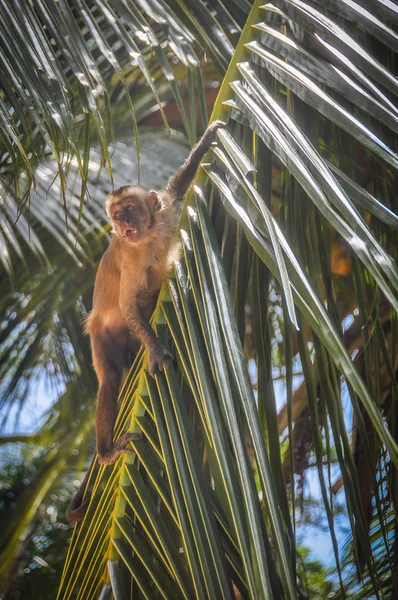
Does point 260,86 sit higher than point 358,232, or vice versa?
point 260,86

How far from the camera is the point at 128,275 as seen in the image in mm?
2379

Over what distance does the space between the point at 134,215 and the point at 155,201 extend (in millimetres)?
88

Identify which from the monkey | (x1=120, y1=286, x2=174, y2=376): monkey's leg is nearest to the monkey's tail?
the monkey

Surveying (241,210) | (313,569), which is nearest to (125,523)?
(241,210)

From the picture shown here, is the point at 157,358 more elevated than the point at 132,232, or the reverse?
the point at 132,232

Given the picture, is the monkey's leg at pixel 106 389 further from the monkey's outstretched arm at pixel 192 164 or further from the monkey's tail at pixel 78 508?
the monkey's outstretched arm at pixel 192 164

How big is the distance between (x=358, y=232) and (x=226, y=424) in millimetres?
397

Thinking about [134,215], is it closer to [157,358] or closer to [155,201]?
[155,201]

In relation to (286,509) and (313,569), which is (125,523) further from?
(313,569)

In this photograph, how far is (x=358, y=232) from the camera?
3.30ft

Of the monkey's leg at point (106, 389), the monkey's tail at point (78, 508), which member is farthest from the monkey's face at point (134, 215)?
the monkey's tail at point (78, 508)

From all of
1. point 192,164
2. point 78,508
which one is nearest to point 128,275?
point 192,164

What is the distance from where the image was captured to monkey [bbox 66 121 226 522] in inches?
87.8

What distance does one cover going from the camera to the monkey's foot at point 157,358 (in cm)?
149
